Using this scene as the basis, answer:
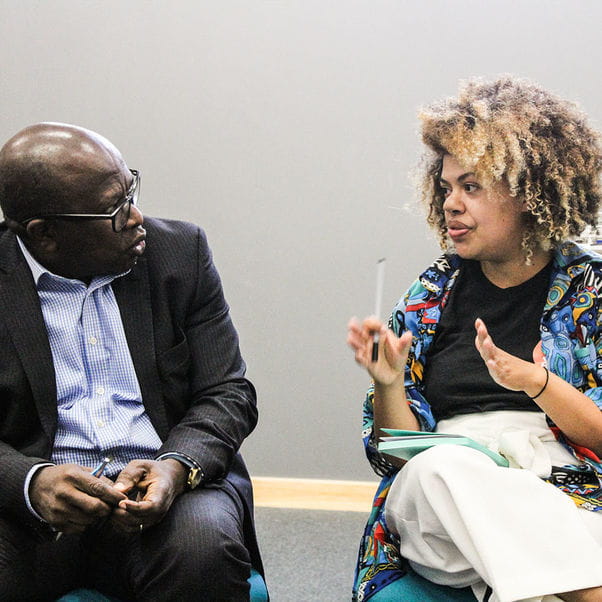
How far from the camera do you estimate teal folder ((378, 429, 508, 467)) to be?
4.91 ft

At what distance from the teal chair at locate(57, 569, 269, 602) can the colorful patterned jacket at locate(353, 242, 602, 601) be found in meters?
0.19

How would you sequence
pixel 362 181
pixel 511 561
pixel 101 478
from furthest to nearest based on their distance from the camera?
pixel 362 181 → pixel 101 478 → pixel 511 561

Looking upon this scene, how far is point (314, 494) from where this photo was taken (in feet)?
9.51

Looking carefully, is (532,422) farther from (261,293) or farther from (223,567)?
(261,293)

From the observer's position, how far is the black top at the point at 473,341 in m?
1.70

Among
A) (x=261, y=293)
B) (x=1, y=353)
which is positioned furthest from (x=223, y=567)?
(x=261, y=293)

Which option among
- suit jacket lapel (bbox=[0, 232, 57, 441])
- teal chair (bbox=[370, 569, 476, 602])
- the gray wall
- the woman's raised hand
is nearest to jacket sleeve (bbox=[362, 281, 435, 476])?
the woman's raised hand

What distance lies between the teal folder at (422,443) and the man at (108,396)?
0.33 meters

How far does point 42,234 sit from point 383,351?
72cm

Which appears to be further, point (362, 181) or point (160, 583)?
point (362, 181)

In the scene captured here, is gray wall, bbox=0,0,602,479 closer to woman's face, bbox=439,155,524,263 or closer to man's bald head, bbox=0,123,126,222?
woman's face, bbox=439,155,524,263

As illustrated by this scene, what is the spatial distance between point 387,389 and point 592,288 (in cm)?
48

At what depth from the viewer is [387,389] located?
1.66 m

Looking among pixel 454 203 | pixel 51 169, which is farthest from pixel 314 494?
pixel 51 169
